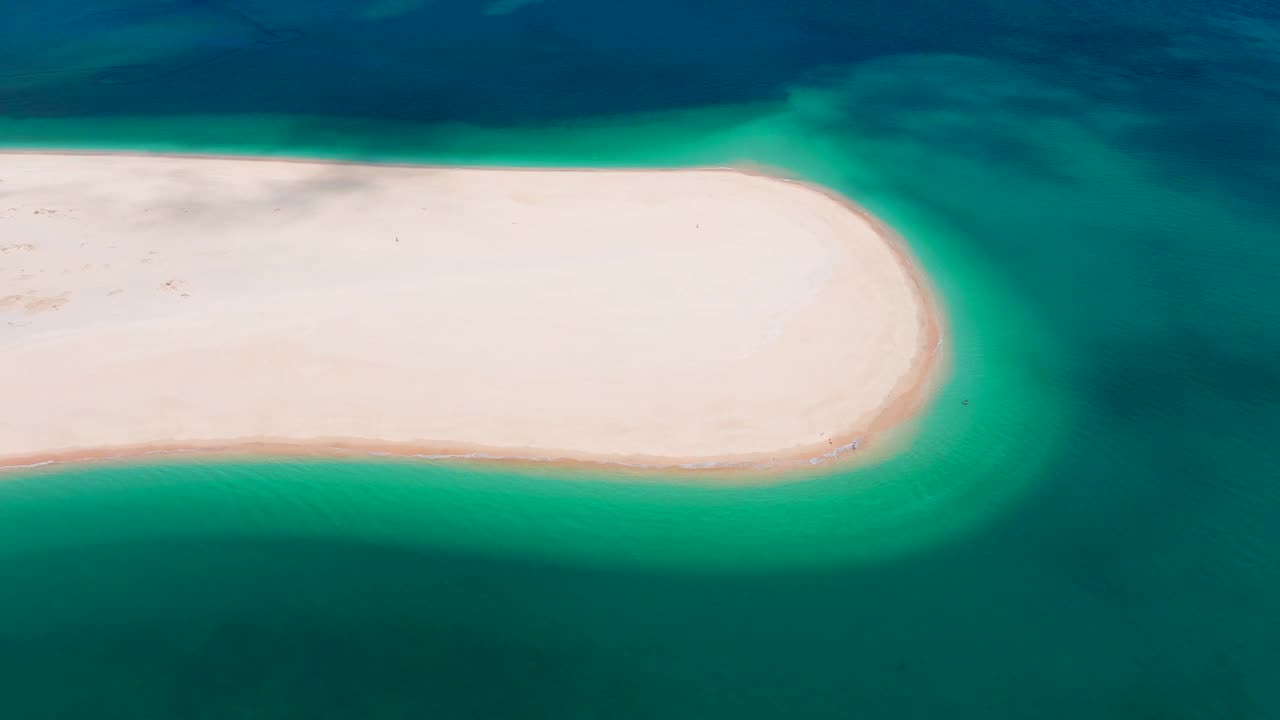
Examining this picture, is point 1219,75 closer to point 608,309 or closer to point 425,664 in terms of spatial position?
point 608,309

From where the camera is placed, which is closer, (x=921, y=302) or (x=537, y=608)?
(x=537, y=608)

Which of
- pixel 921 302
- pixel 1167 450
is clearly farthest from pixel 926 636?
pixel 921 302

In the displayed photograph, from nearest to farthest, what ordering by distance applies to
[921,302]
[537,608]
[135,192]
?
[537,608] → [921,302] → [135,192]

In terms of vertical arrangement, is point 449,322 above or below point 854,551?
above

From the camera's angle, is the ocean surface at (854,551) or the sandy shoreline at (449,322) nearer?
the ocean surface at (854,551)

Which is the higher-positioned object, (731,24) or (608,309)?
(731,24)

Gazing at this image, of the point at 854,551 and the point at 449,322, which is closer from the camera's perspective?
the point at 854,551

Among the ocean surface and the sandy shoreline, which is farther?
the sandy shoreline

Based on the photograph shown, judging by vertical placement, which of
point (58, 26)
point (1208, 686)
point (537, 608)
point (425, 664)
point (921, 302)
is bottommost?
point (425, 664)
